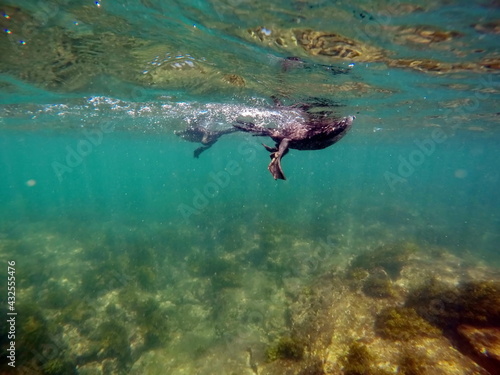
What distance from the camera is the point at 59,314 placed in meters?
11.0

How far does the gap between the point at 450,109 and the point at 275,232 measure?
16.4 m

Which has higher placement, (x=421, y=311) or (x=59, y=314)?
(x=421, y=311)

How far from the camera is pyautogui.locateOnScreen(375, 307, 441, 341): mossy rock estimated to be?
23.8ft

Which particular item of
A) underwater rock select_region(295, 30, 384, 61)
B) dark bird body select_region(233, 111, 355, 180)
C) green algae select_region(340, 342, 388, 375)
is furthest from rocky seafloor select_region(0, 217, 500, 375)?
underwater rock select_region(295, 30, 384, 61)

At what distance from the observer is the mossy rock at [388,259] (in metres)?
12.6

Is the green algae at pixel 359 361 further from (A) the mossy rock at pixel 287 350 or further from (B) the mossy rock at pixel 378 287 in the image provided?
(B) the mossy rock at pixel 378 287

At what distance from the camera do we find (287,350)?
8.51 metres

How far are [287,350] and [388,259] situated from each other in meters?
8.35

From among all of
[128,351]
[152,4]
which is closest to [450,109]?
[152,4]

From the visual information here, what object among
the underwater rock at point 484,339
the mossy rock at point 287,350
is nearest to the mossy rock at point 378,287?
the underwater rock at point 484,339

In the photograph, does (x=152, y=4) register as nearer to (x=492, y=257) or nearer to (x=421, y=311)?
(x=421, y=311)

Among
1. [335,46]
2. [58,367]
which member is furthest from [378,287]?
[58,367]

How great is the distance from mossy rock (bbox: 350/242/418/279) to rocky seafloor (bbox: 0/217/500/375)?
0.11 meters

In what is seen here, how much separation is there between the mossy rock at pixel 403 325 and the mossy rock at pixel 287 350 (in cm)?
247
